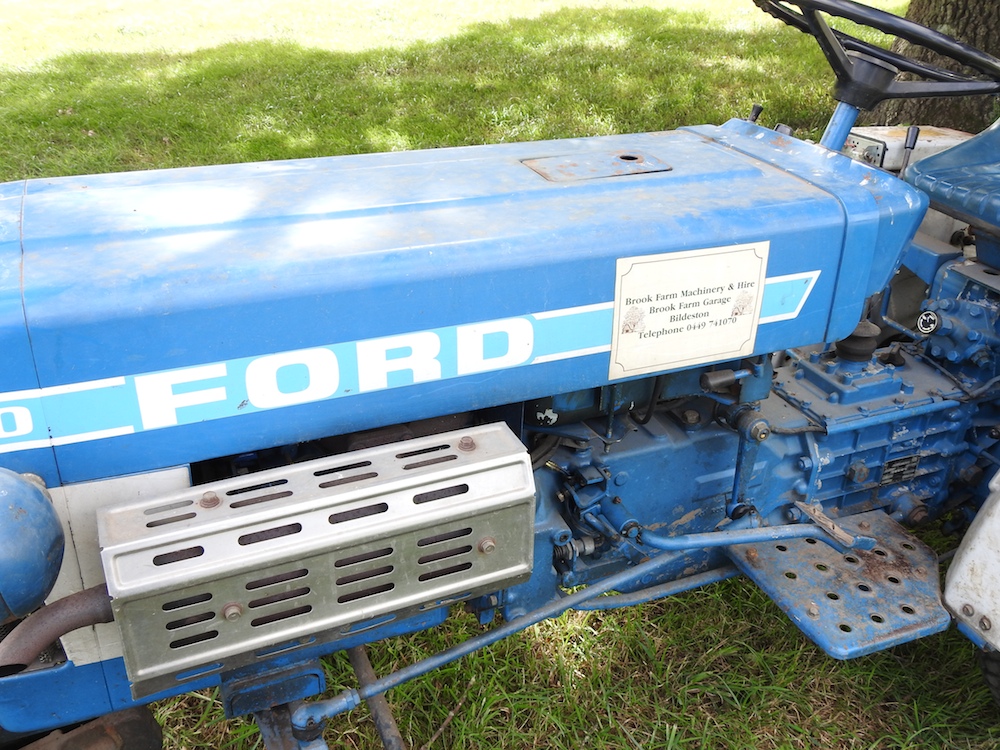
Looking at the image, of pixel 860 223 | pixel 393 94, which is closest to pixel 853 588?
pixel 860 223

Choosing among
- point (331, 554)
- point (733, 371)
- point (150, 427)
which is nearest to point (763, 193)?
point (733, 371)

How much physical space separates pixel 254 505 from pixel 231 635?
0.20 meters

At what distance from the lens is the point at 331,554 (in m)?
1.25

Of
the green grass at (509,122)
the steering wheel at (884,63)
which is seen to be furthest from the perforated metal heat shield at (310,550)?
the steering wheel at (884,63)

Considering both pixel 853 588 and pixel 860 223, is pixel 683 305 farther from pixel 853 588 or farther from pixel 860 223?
pixel 853 588

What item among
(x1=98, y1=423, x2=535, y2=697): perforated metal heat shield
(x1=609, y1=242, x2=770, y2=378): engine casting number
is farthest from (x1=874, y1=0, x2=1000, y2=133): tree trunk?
(x1=98, y1=423, x2=535, y2=697): perforated metal heat shield

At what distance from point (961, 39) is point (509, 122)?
7.90ft

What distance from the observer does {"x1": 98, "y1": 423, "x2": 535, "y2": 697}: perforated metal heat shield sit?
1.19 m

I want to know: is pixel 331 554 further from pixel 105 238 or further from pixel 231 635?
pixel 105 238

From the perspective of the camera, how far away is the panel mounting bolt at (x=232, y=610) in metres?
1.23

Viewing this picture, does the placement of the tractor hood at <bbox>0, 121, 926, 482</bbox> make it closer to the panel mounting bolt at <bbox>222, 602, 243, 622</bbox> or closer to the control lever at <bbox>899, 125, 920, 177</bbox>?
the panel mounting bolt at <bbox>222, 602, 243, 622</bbox>

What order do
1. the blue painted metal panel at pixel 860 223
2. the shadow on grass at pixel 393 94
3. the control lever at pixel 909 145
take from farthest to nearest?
the shadow on grass at pixel 393 94
the control lever at pixel 909 145
the blue painted metal panel at pixel 860 223

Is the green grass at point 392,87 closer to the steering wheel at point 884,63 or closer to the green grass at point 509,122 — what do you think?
the green grass at point 509,122

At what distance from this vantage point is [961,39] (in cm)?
416
